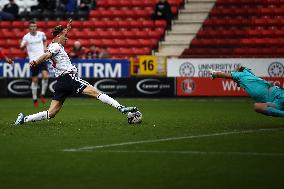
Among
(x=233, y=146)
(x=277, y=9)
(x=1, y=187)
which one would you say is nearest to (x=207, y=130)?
(x=233, y=146)

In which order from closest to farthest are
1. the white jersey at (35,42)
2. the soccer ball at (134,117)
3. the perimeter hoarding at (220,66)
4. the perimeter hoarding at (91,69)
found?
1. the soccer ball at (134,117)
2. the white jersey at (35,42)
3. the perimeter hoarding at (220,66)
4. the perimeter hoarding at (91,69)

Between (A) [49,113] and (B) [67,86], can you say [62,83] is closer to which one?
(B) [67,86]

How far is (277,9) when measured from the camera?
3238 centimetres

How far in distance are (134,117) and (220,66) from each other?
474 inches

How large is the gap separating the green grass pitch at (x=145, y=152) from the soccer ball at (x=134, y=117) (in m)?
0.15

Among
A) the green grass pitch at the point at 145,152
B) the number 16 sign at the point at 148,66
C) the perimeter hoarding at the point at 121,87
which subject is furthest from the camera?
the number 16 sign at the point at 148,66

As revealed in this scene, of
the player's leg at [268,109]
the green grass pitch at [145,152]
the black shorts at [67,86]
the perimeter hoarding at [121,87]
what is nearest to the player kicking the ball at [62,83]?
the black shorts at [67,86]

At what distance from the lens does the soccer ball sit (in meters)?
15.8

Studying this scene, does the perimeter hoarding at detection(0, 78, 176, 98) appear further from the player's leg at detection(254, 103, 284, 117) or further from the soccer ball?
the player's leg at detection(254, 103, 284, 117)

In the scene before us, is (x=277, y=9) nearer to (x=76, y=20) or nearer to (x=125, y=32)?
(x=125, y=32)

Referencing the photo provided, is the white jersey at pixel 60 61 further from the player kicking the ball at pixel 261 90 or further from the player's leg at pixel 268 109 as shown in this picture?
the player's leg at pixel 268 109

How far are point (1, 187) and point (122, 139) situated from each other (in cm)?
468

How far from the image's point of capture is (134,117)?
15859 mm

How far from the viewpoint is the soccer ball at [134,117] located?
15.8 metres
